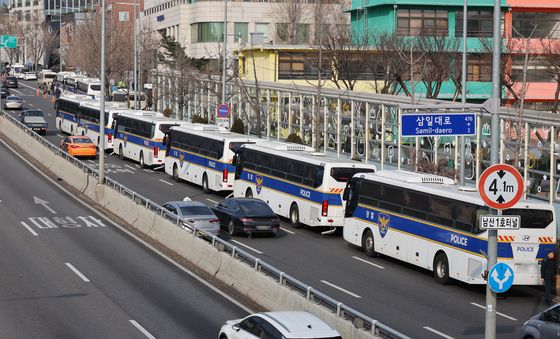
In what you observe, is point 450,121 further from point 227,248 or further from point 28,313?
point 28,313

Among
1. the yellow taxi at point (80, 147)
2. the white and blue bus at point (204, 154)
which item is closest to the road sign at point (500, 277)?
the white and blue bus at point (204, 154)

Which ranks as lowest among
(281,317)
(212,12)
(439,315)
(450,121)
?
(439,315)

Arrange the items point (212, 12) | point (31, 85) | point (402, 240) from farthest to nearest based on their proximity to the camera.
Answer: point (31, 85)
point (212, 12)
point (402, 240)

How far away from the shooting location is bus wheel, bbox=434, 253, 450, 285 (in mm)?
30266

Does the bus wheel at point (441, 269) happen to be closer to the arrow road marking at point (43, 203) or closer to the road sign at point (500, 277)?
the road sign at point (500, 277)

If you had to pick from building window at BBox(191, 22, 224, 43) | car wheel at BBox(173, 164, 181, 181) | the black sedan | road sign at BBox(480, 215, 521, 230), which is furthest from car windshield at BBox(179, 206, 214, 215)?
building window at BBox(191, 22, 224, 43)

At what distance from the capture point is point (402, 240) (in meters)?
32.8

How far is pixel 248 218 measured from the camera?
37.3m

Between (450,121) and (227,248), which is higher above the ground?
(450,121)

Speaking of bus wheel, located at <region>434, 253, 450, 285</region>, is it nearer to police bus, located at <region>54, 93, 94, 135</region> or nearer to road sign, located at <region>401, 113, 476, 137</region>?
road sign, located at <region>401, 113, 476, 137</region>

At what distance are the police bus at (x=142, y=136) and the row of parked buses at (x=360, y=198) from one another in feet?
0.23

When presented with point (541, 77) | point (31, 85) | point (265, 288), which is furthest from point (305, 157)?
point (31, 85)

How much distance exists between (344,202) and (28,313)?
16766 millimetres

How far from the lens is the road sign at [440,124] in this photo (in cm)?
2750
